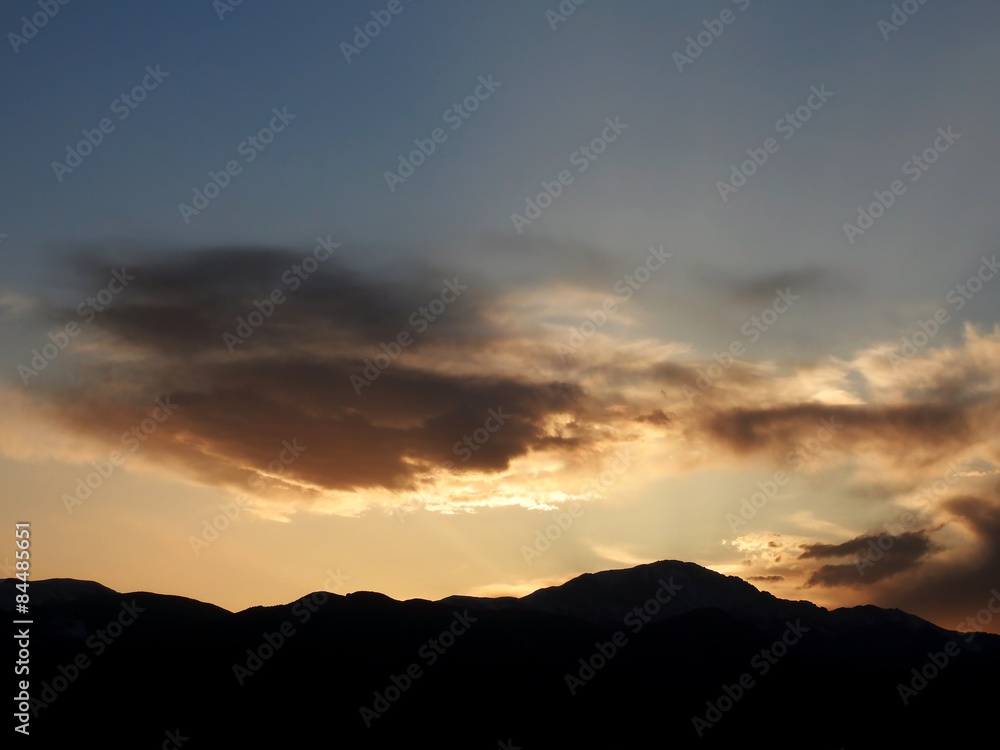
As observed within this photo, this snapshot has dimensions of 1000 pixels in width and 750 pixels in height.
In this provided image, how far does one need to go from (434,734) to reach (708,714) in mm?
65235

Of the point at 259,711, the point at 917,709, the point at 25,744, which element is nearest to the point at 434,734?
the point at 259,711

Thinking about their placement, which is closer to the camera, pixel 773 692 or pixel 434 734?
pixel 434 734

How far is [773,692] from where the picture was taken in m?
196

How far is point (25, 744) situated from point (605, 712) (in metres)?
117

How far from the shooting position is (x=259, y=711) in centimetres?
16250

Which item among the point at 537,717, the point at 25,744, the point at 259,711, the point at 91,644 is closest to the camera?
the point at 25,744

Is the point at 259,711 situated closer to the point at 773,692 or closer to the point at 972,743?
the point at 773,692

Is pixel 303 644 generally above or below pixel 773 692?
above

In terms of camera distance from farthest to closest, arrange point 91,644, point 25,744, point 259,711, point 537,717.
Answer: point 91,644
point 537,717
point 259,711
point 25,744

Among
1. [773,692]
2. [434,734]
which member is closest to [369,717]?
[434,734]

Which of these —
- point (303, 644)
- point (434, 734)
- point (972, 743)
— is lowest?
point (972, 743)

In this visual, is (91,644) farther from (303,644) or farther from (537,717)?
(537,717)

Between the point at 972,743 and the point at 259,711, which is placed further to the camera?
the point at 972,743

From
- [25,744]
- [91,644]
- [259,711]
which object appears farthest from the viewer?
[91,644]
